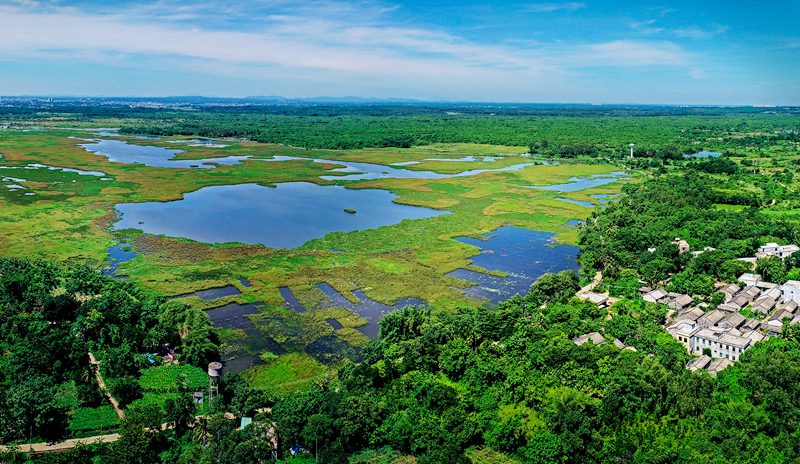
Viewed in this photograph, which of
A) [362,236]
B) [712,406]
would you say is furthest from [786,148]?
[712,406]

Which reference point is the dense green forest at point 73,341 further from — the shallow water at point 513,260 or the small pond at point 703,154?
the small pond at point 703,154

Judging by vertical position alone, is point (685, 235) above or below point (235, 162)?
below

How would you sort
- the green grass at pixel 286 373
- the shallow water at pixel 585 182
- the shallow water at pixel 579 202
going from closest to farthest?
the green grass at pixel 286 373
the shallow water at pixel 579 202
the shallow water at pixel 585 182

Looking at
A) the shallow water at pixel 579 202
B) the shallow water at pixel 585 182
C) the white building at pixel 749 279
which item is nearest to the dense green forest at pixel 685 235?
the white building at pixel 749 279

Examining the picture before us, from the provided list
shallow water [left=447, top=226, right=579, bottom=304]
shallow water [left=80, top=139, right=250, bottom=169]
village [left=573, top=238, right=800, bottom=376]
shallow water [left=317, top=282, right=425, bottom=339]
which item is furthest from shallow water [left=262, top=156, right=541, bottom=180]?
village [left=573, top=238, right=800, bottom=376]

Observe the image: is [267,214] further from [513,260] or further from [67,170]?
[67,170]

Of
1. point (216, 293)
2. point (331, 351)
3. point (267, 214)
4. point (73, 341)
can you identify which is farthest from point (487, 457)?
point (267, 214)
